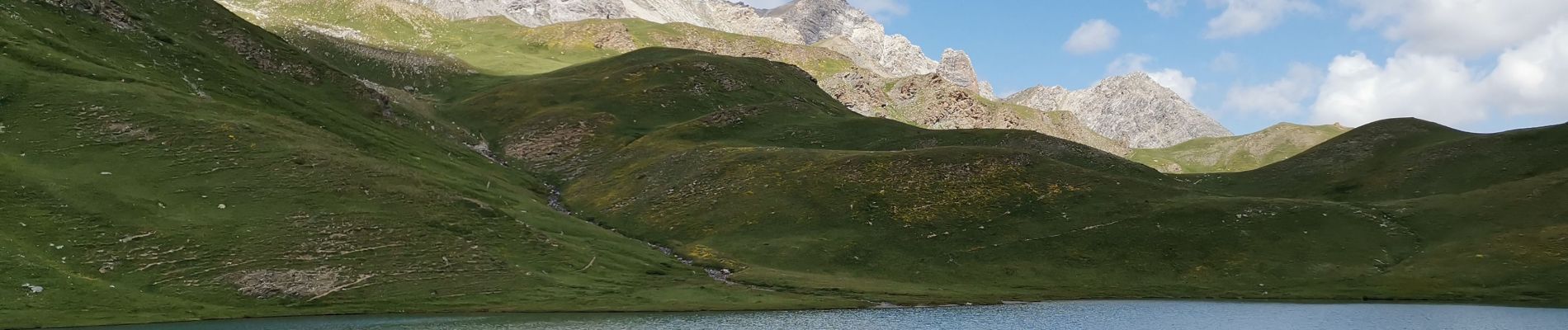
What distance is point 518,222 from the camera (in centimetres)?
11450

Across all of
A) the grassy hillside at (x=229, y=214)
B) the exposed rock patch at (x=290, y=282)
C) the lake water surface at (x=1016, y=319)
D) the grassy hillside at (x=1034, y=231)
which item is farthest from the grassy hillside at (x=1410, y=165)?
the exposed rock patch at (x=290, y=282)

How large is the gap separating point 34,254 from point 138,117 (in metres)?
34.7

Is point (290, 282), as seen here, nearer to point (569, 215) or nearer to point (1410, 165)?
point (569, 215)

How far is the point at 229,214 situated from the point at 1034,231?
9055cm

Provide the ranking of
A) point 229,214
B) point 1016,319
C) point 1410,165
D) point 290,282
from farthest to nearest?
point 1410,165 < point 229,214 < point 1016,319 < point 290,282

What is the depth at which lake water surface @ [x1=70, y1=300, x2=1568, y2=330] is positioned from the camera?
78.1 meters

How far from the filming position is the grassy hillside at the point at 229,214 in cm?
8262

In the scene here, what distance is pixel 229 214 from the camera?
96.2 meters

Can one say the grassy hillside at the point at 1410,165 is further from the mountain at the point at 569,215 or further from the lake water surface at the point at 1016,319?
the lake water surface at the point at 1016,319

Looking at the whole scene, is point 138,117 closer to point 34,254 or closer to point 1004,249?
point 34,254

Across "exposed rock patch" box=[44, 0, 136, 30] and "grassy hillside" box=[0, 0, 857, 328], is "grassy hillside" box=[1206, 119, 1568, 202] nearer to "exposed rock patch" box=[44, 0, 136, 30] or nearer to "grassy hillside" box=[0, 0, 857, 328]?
"grassy hillside" box=[0, 0, 857, 328]

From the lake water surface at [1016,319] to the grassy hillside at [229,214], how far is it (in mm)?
5065

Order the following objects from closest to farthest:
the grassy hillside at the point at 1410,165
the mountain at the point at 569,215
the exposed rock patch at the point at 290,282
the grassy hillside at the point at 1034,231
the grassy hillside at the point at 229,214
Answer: the grassy hillside at the point at 229,214, the exposed rock patch at the point at 290,282, the mountain at the point at 569,215, the grassy hillside at the point at 1034,231, the grassy hillside at the point at 1410,165

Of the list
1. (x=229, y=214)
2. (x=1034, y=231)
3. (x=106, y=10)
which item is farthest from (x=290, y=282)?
(x=106, y=10)
